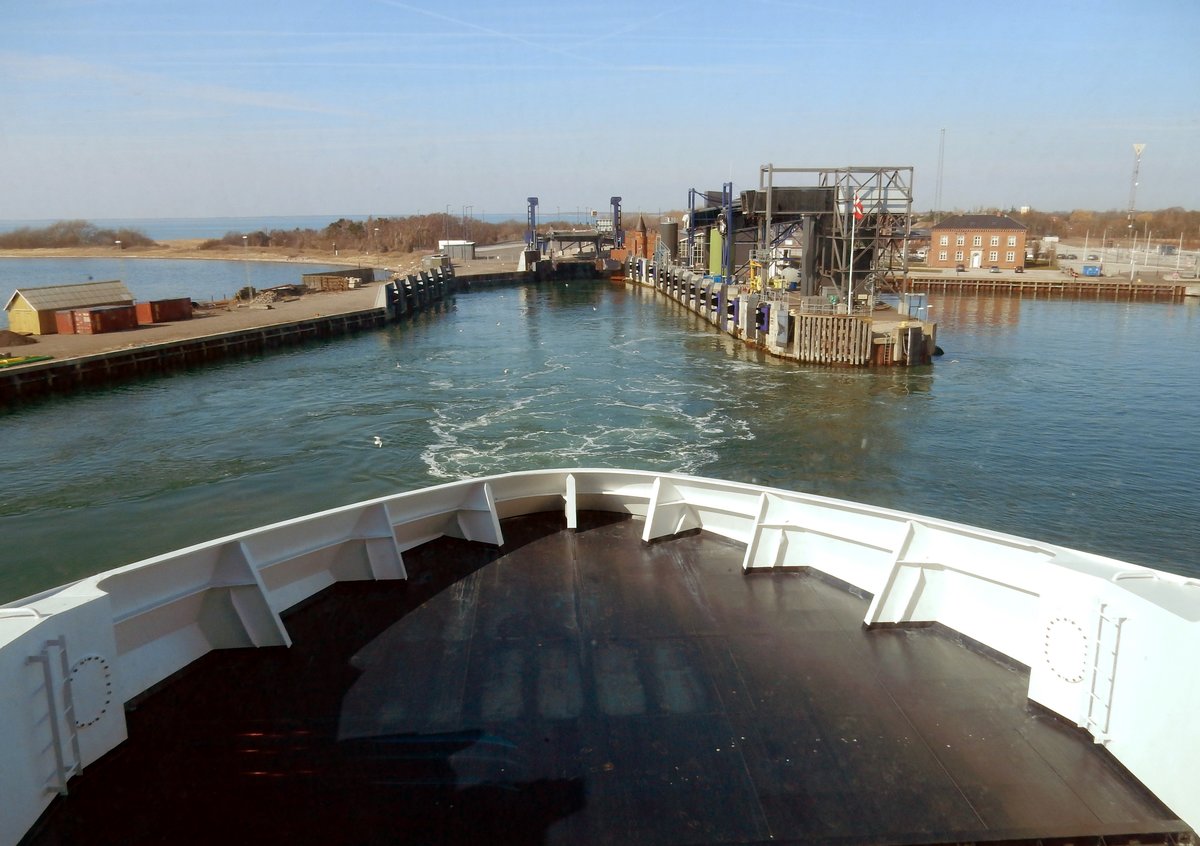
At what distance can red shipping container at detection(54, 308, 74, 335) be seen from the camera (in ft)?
108

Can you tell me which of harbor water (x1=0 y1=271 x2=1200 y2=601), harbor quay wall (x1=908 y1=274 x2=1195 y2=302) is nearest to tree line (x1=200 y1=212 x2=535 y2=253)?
harbor quay wall (x1=908 y1=274 x2=1195 y2=302)

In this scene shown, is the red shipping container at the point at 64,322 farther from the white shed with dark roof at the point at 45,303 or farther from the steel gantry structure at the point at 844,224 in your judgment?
the steel gantry structure at the point at 844,224

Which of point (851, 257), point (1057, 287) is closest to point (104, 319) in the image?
point (851, 257)

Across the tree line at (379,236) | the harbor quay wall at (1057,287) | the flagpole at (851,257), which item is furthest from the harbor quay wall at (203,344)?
the tree line at (379,236)

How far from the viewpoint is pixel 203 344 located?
31.7 metres

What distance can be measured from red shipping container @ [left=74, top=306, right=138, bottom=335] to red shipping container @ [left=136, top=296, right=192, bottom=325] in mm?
1095

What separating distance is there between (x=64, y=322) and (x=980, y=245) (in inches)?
2630

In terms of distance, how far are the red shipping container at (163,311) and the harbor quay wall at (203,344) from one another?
3.62ft

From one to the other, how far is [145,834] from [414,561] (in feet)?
9.60

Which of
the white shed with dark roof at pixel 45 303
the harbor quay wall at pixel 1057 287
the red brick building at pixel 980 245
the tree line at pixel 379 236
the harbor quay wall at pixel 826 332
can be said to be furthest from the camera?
the tree line at pixel 379 236

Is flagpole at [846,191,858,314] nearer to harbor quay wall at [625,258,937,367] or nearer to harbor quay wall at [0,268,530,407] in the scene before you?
harbor quay wall at [625,258,937,367]

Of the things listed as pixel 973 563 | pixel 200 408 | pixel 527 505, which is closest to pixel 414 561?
pixel 527 505

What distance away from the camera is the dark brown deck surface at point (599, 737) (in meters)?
3.27

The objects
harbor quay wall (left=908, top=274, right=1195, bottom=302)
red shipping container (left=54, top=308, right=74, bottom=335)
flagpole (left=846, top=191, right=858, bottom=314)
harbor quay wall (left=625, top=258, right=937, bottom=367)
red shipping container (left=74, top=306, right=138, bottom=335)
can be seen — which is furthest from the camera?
harbor quay wall (left=908, top=274, right=1195, bottom=302)
